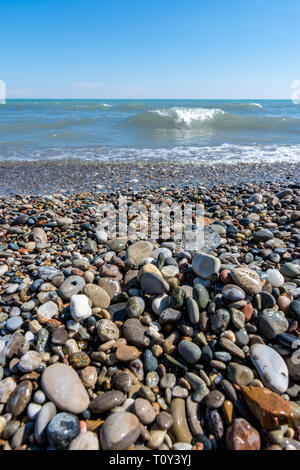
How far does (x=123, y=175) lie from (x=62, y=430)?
5453 millimetres

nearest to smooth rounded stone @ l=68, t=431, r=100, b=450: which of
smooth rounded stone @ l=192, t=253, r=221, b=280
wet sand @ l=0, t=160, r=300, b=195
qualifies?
smooth rounded stone @ l=192, t=253, r=221, b=280

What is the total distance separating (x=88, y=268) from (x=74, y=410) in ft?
3.96

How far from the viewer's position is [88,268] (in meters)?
2.53

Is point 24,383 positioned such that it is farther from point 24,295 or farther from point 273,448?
point 273,448

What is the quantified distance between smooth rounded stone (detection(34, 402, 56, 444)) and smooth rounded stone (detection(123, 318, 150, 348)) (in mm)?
587

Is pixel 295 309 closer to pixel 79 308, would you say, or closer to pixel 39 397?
pixel 79 308

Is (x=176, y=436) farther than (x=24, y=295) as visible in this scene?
No

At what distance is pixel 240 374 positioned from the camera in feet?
5.49

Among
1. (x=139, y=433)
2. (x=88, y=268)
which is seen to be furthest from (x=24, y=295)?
(x=139, y=433)

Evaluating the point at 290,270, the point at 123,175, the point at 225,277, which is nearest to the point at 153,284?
the point at 225,277

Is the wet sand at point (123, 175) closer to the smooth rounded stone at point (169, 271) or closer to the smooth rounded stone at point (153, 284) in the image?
the smooth rounded stone at point (169, 271)

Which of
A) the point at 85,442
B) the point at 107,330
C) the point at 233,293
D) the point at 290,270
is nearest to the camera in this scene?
the point at 85,442

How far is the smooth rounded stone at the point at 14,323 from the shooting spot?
1960 millimetres

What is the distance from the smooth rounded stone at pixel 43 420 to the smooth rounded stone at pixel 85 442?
16cm
